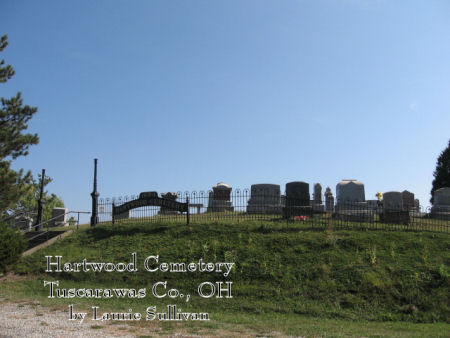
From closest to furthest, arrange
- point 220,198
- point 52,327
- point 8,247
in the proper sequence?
point 52,327 → point 8,247 → point 220,198

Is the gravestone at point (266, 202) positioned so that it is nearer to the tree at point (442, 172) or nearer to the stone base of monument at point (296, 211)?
the stone base of monument at point (296, 211)

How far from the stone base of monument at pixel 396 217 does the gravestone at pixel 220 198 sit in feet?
27.5

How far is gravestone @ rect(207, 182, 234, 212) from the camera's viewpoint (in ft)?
74.7

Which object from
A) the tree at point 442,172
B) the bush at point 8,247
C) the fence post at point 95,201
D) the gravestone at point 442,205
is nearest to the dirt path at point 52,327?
the bush at point 8,247

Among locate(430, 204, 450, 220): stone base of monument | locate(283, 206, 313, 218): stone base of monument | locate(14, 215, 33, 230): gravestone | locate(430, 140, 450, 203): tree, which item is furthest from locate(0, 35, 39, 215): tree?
locate(430, 140, 450, 203): tree

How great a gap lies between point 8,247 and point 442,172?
4585cm

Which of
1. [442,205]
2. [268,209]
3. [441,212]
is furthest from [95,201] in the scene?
[442,205]

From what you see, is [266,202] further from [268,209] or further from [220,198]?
[220,198]

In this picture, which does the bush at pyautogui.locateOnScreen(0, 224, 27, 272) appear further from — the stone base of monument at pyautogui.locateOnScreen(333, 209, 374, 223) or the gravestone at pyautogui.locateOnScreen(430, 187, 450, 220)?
the gravestone at pyautogui.locateOnScreen(430, 187, 450, 220)

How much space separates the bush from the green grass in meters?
0.80

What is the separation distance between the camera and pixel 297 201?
18.7 meters

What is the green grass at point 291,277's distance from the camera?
8750 mm

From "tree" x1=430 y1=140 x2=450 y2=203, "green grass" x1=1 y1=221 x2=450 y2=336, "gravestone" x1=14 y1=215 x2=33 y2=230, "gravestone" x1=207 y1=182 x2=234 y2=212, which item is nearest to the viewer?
"green grass" x1=1 y1=221 x2=450 y2=336

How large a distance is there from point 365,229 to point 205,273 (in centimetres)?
684
